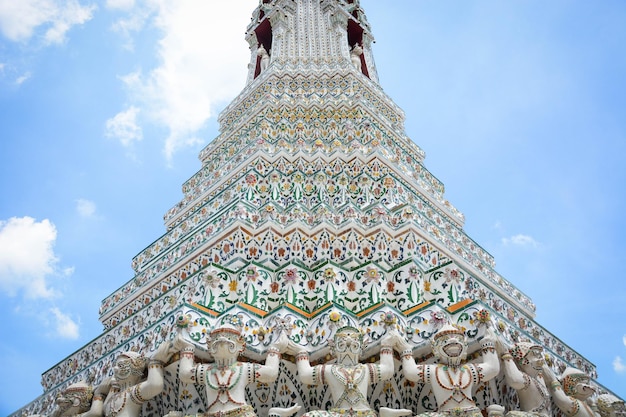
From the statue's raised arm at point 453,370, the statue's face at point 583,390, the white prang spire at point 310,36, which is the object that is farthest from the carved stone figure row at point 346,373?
the white prang spire at point 310,36

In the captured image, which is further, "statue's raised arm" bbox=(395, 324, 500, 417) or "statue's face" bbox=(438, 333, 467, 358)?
"statue's face" bbox=(438, 333, 467, 358)

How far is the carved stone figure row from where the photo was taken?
20.0ft

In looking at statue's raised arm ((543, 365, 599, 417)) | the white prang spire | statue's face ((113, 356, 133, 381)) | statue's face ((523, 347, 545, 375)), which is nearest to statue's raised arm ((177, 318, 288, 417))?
statue's face ((113, 356, 133, 381))

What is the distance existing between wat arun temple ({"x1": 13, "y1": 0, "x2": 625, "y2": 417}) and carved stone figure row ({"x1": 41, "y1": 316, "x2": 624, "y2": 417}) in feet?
0.05

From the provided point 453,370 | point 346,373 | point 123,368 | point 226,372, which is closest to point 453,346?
point 453,370

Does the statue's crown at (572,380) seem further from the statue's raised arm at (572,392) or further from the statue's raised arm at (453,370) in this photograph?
the statue's raised arm at (453,370)

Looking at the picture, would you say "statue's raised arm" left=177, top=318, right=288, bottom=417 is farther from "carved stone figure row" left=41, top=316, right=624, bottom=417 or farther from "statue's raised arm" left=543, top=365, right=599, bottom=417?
"statue's raised arm" left=543, top=365, right=599, bottom=417

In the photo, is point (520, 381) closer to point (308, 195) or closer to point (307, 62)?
point (308, 195)

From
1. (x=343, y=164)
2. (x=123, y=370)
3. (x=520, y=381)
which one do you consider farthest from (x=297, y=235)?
(x=520, y=381)

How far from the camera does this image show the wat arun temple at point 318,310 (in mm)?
6352

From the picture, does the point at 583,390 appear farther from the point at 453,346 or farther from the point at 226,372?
the point at 226,372

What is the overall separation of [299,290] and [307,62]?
27.0 ft

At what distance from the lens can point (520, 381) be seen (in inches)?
249

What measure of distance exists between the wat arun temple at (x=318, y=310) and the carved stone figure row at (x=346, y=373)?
0.05 feet
